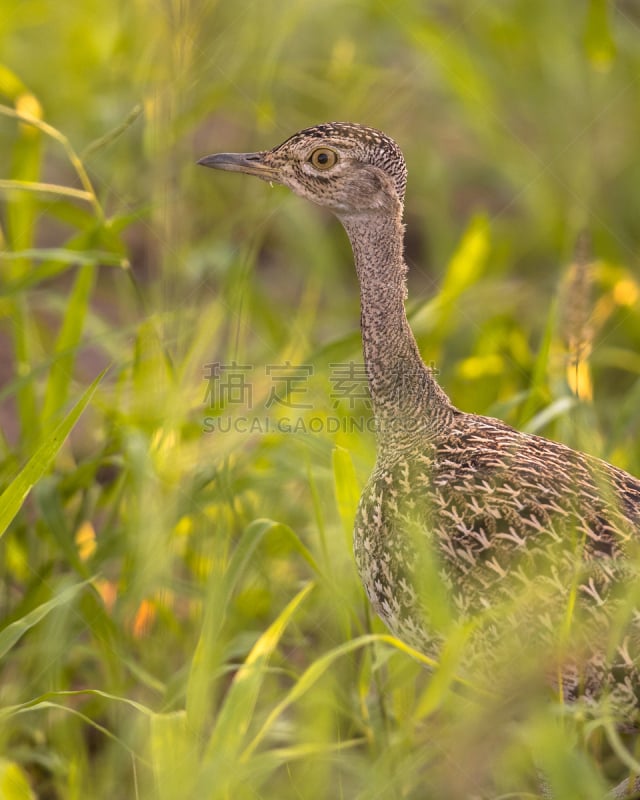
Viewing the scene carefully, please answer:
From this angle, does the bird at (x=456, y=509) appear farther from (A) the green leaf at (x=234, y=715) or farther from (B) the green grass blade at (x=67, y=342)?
(B) the green grass blade at (x=67, y=342)

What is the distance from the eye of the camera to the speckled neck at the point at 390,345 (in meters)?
2.76

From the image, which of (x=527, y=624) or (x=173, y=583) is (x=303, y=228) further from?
(x=527, y=624)

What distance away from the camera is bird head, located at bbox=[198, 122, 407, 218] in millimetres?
2697

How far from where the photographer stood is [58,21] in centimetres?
606

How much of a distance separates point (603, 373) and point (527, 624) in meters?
2.50

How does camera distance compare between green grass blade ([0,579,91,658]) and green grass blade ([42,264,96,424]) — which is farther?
green grass blade ([42,264,96,424])

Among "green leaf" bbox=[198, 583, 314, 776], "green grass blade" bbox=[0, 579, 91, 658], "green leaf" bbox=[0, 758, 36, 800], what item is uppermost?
"green grass blade" bbox=[0, 579, 91, 658]

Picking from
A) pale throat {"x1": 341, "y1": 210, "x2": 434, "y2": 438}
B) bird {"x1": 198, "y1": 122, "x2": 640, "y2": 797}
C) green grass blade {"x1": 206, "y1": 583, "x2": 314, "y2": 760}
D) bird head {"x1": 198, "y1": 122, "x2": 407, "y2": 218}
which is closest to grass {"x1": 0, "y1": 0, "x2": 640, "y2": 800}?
green grass blade {"x1": 206, "y1": 583, "x2": 314, "y2": 760}

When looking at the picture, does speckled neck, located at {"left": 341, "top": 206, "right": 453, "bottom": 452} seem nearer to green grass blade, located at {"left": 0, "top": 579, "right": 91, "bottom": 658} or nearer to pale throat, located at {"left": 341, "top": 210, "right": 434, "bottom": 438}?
pale throat, located at {"left": 341, "top": 210, "right": 434, "bottom": 438}

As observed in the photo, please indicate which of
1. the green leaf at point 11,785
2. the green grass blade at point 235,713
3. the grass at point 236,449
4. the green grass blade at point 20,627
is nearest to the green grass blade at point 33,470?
the grass at point 236,449

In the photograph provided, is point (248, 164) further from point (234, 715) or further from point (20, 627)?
point (234, 715)

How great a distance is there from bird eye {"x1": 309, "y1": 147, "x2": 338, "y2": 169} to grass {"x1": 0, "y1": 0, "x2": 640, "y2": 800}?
0.37m

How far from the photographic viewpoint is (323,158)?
2736 mm

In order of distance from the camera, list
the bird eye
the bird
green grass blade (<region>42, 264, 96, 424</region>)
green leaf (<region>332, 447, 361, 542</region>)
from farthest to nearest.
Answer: green grass blade (<region>42, 264, 96, 424</region>) → the bird eye → green leaf (<region>332, 447, 361, 542</region>) → the bird
